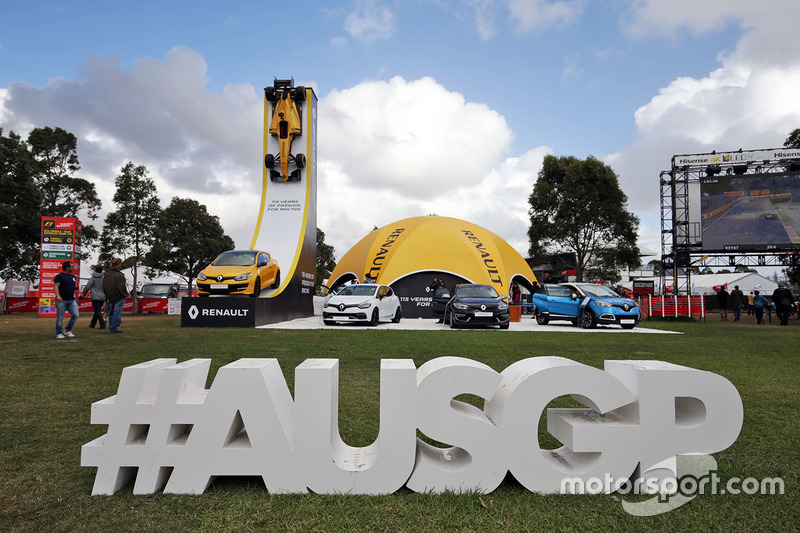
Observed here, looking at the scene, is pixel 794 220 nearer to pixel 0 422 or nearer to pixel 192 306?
pixel 192 306

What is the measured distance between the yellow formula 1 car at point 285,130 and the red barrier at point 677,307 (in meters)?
16.3

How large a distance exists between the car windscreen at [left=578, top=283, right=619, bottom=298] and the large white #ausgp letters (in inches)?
537

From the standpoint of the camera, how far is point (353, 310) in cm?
1451

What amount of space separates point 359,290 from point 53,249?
14.7 m

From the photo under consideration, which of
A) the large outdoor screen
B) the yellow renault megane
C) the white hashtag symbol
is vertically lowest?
the white hashtag symbol

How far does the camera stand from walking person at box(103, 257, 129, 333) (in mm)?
10688

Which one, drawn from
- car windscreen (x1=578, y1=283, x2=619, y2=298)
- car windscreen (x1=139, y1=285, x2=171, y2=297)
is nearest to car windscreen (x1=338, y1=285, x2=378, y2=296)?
car windscreen (x1=578, y1=283, x2=619, y2=298)

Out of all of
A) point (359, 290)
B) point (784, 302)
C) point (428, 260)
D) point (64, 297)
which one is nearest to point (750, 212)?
point (784, 302)

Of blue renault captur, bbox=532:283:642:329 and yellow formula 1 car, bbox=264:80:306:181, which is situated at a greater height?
yellow formula 1 car, bbox=264:80:306:181

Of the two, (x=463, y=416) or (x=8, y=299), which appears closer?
(x=463, y=416)

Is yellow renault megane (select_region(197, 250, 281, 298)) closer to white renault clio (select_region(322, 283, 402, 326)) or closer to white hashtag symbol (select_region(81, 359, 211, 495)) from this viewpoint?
white renault clio (select_region(322, 283, 402, 326))

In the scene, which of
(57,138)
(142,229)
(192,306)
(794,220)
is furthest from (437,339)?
(57,138)

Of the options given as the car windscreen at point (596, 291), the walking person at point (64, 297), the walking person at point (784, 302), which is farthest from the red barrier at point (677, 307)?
the walking person at point (64, 297)

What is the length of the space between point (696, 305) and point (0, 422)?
23019mm
